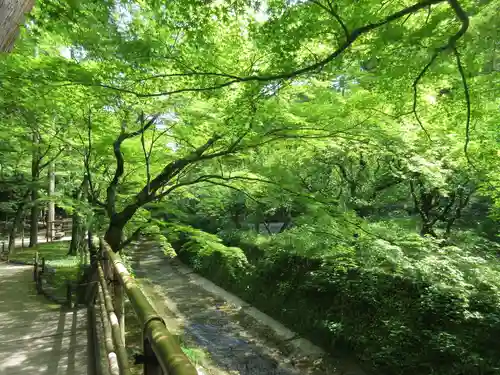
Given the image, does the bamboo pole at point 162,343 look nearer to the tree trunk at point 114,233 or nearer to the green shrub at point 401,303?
the tree trunk at point 114,233

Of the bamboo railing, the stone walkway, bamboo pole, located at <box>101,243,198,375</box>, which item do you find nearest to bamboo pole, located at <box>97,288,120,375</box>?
the bamboo railing

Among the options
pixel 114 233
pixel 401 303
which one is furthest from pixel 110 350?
pixel 401 303

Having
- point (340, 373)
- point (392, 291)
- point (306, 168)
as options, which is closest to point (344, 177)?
point (306, 168)

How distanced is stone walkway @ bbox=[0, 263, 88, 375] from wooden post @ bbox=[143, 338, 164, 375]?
7.47 ft

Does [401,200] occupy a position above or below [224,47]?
below

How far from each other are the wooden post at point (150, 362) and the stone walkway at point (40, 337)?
228 centimetres

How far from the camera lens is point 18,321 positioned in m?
5.32

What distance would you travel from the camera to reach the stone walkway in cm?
361

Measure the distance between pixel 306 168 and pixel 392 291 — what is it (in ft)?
14.2

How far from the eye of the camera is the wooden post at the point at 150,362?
1.67 m

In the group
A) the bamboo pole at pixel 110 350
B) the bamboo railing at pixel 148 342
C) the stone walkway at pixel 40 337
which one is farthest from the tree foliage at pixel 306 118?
the bamboo pole at pixel 110 350

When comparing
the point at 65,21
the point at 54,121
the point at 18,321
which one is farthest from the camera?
the point at 54,121

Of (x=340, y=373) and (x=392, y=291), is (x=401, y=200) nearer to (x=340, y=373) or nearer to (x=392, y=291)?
(x=392, y=291)

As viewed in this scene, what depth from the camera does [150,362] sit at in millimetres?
1672
